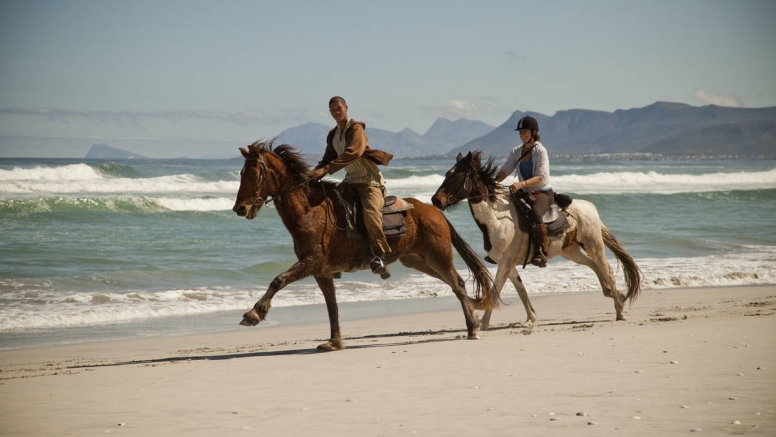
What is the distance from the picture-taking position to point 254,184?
7.86 metres

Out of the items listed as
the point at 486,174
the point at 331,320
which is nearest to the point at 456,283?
the point at 486,174

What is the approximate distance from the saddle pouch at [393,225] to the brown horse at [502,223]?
0.64 metres

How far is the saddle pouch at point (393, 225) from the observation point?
8.35 m

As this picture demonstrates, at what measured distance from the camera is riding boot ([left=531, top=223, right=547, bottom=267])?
30.8 feet

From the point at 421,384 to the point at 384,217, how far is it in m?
2.65

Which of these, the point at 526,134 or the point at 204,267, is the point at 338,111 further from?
the point at 204,267

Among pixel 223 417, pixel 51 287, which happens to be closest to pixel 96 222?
pixel 51 287

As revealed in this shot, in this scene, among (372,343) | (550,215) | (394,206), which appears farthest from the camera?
(550,215)

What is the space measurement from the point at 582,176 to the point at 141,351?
5400cm

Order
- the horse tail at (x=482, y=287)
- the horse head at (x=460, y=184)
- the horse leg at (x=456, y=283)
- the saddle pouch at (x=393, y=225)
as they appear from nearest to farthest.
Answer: the saddle pouch at (x=393, y=225) < the horse leg at (x=456, y=283) < the horse head at (x=460, y=184) < the horse tail at (x=482, y=287)

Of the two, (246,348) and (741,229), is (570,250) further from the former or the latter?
(741,229)

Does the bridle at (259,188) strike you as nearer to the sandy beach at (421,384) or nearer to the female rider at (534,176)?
A: the sandy beach at (421,384)

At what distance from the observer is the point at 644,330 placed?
27.8ft

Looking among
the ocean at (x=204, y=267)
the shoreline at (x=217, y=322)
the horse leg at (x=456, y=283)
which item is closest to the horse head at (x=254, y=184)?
the horse leg at (x=456, y=283)
